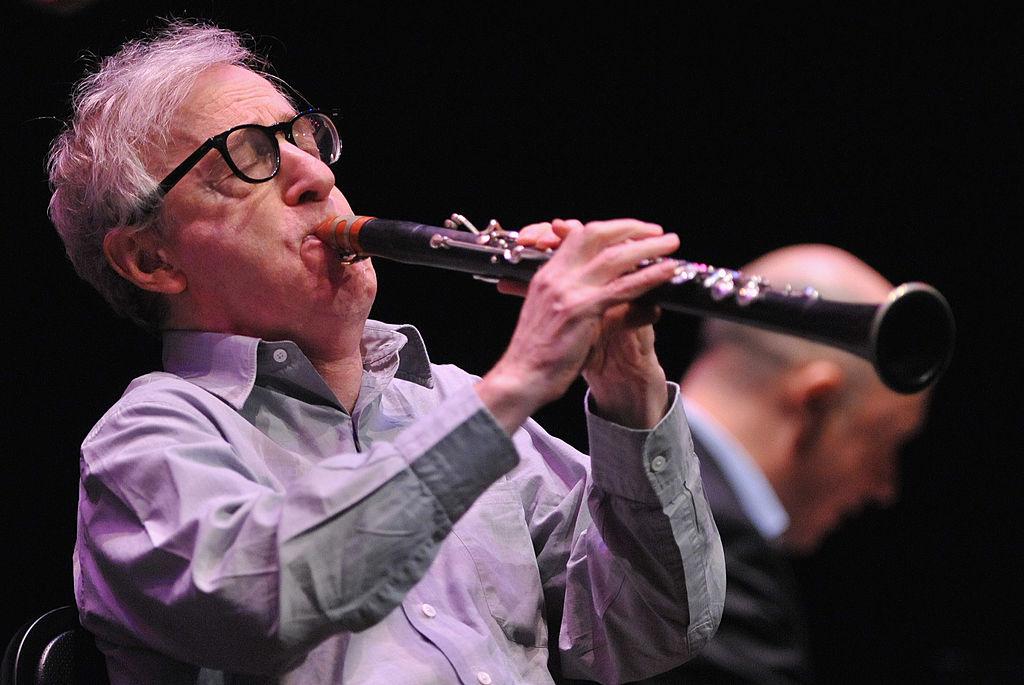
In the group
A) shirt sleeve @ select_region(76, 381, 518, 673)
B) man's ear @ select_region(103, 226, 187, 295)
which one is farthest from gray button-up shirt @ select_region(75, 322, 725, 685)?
man's ear @ select_region(103, 226, 187, 295)

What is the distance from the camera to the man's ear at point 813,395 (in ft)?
5.74

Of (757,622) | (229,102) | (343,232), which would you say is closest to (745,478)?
(757,622)

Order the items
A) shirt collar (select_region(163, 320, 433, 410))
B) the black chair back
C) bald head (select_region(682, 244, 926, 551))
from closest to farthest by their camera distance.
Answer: bald head (select_region(682, 244, 926, 551)) → the black chair back → shirt collar (select_region(163, 320, 433, 410))

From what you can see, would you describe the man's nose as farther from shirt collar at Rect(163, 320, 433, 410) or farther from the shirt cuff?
the shirt cuff

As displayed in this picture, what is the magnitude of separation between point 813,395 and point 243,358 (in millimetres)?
985

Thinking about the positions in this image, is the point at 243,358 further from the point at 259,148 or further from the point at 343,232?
the point at 259,148

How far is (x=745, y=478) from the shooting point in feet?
5.38

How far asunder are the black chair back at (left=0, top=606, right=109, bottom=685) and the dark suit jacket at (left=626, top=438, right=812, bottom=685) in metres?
1.02

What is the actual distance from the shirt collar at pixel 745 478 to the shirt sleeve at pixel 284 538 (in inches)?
12.0

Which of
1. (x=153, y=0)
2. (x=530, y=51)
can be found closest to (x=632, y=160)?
(x=530, y=51)

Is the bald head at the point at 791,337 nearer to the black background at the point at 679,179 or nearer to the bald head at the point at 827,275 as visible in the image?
the bald head at the point at 827,275

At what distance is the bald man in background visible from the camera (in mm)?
1567

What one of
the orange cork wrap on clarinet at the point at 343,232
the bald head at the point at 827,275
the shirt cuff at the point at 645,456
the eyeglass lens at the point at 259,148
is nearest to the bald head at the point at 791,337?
the bald head at the point at 827,275

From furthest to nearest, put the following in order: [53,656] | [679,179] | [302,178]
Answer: [679,179] < [302,178] < [53,656]
